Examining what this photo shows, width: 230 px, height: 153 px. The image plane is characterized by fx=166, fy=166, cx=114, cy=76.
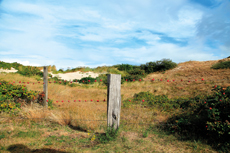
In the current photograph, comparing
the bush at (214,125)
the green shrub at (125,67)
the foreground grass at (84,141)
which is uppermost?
the green shrub at (125,67)

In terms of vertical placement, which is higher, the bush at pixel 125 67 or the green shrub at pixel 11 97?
the bush at pixel 125 67

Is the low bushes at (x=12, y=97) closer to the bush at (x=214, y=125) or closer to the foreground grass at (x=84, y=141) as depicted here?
the foreground grass at (x=84, y=141)

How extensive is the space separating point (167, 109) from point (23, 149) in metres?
5.26

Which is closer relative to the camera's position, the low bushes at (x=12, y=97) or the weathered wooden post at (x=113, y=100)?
the weathered wooden post at (x=113, y=100)

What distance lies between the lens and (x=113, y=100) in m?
4.38

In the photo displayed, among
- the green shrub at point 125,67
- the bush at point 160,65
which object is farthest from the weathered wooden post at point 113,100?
the green shrub at point 125,67

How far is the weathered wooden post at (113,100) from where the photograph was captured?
4.35m

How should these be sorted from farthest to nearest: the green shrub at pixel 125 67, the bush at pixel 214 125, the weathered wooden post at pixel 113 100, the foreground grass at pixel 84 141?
the green shrub at pixel 125 67, the weathered wooden post at pixel 113 100, the bush at pixel 214 125, the foreground grass at pixel 84 141

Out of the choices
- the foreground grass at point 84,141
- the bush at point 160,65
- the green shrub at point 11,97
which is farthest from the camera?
the bush at point 160,65

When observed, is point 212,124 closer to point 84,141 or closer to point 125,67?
point 84,141

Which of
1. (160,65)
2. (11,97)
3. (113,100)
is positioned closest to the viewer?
(113,100)

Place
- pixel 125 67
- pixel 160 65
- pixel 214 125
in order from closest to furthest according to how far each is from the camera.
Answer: pixel 214 125, pixel 160 65, pixel 125 67

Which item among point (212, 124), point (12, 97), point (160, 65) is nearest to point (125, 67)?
point (160, 65)

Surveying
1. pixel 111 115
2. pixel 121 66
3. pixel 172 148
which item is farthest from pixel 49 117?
pixel 121 66
